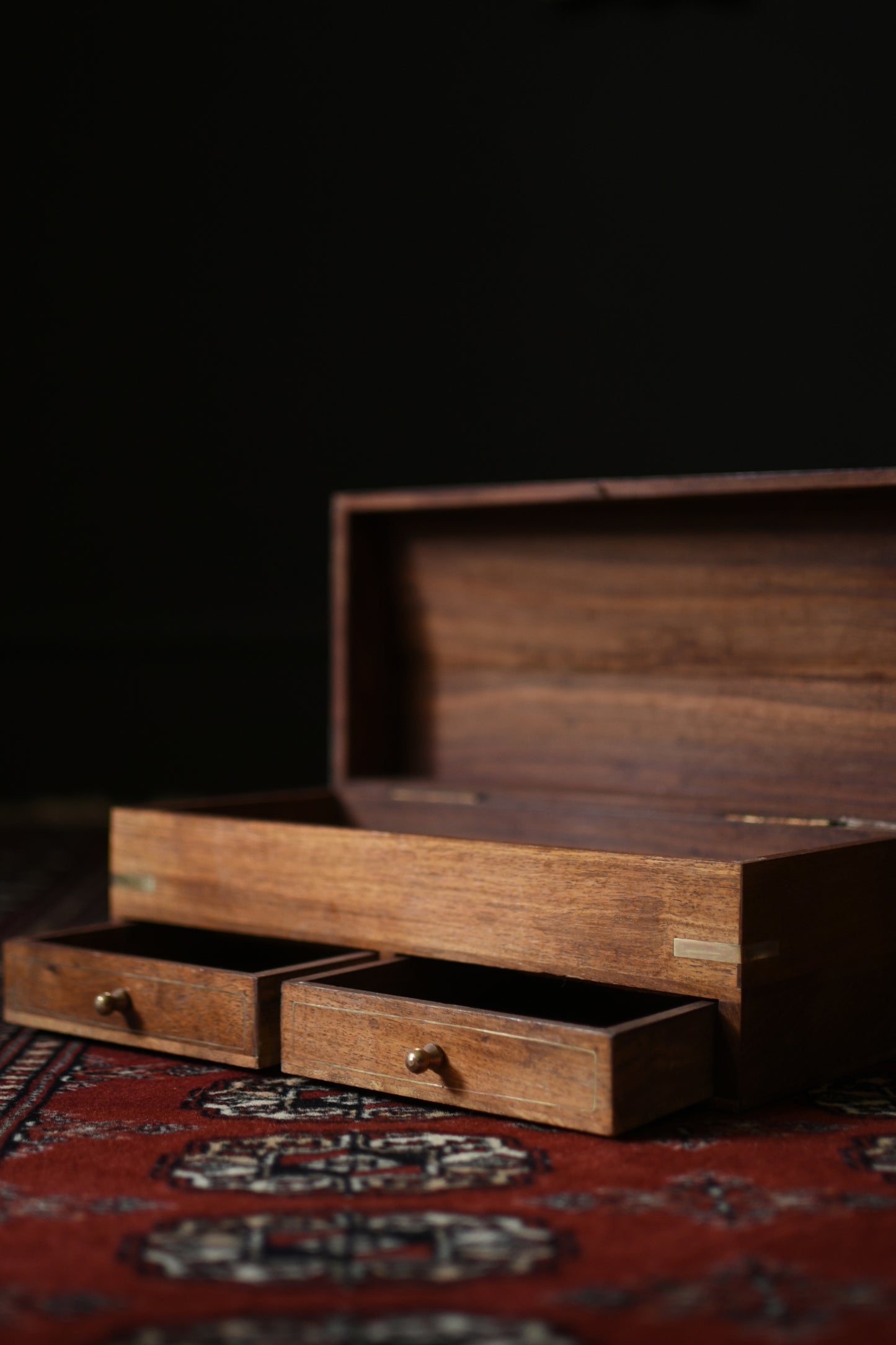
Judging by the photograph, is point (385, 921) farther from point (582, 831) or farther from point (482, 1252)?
point (482, 1252)

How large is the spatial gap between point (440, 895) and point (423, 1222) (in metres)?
0.69

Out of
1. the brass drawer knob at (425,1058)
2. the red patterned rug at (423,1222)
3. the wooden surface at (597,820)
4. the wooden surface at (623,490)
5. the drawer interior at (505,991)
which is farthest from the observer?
the wooden surface at (597,820)

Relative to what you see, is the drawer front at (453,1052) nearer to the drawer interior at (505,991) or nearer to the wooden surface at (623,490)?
the drawer interior at (505,991)

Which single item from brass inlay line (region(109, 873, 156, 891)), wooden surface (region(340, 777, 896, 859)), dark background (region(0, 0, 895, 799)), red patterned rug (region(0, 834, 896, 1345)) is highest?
dark background (region(0, 0, 895, 799))

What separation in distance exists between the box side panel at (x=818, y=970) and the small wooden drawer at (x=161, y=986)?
2.08ft

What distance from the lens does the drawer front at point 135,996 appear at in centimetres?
218

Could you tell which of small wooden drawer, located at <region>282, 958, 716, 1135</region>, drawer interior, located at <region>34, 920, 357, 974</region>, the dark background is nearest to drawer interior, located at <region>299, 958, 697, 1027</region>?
small wooden drawer, located at <region>282, 958, 716, 1135</region>

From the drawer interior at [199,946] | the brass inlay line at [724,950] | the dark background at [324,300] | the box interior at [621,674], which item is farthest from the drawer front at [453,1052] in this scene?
the dark background at [324,300]

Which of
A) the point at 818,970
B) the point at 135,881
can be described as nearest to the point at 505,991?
the point at 818,970

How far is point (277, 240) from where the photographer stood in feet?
16.8

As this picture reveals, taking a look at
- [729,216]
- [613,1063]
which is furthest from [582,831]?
[729,216]

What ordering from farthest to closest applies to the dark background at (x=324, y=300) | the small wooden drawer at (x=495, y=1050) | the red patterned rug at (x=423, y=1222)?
the dark background at (x=324, y=300) < the small wooden drawer at (x=495, y=1050) < the red patterned rug at (x=423, y=1222)

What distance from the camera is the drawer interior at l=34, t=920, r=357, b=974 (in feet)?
8.27

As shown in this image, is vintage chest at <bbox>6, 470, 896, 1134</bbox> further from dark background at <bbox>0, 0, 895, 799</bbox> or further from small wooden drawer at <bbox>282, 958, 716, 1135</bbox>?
dark background at <bbox>0, 0, 895, 799</bbox>
